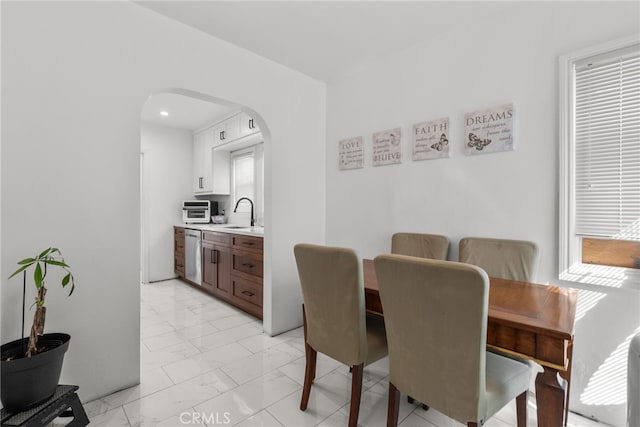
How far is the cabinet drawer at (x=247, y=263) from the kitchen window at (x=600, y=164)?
2382 mm

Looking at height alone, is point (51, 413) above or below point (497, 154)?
below

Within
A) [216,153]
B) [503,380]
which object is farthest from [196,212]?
[503,380]

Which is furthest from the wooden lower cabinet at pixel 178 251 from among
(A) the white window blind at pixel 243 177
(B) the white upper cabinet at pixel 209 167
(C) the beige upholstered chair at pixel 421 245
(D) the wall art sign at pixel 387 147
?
(C) the beige upholstered chair at pixel 421 245

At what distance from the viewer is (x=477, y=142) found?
6.74 ft

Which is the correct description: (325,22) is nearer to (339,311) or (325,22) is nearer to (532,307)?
(339,311)

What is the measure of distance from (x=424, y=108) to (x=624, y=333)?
71.7 inches

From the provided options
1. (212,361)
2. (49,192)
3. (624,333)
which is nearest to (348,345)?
(212,361)

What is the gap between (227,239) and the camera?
11.3ft

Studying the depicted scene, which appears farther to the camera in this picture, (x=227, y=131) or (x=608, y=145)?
(x=227, y=131)

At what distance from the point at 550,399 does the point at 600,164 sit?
130cm

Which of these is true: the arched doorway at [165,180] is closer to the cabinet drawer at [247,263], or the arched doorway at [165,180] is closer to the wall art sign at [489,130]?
the cabinet drawer at [247,263]

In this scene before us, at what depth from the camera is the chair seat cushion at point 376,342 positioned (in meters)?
→ 1.57


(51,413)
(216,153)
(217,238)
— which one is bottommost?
(51,413)

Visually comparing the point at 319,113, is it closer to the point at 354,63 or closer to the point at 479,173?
the point at 354,63
